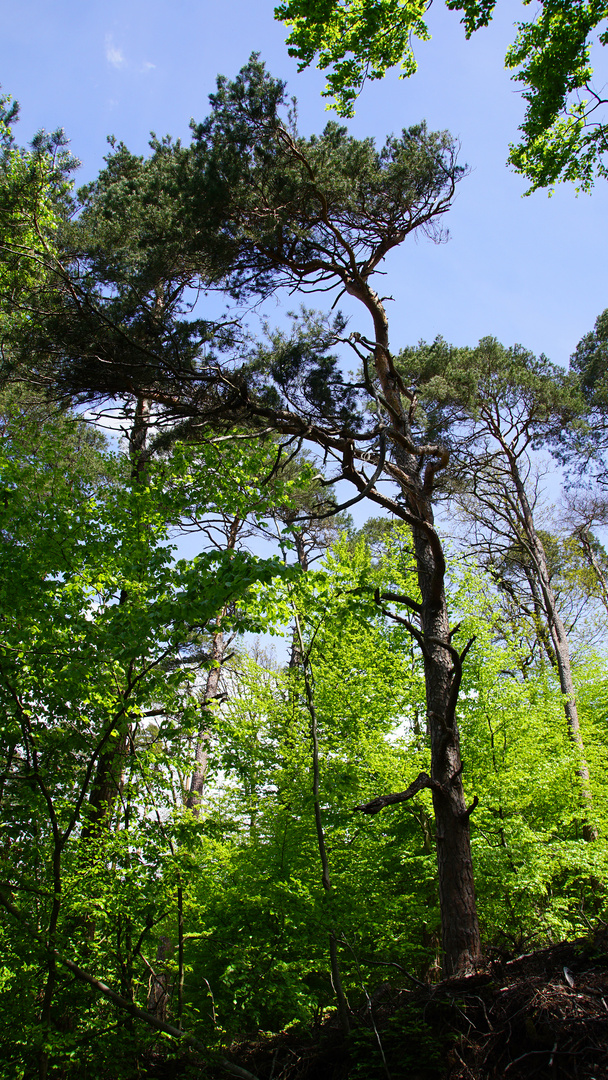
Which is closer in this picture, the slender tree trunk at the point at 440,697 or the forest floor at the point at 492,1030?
the forest floor at the point at 492,1030

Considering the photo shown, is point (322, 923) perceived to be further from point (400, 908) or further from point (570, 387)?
point (570, 387)

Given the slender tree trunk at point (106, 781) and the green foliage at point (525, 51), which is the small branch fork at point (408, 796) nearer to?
the slender tree trunk at point (106, 781)

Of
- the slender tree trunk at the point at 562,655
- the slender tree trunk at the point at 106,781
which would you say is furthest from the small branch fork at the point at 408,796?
the slender tree trunk at the point at 562,655

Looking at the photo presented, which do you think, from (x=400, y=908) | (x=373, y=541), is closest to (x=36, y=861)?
(x=400, y=908)

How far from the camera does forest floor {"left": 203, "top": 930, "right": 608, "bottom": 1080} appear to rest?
321 centimetres

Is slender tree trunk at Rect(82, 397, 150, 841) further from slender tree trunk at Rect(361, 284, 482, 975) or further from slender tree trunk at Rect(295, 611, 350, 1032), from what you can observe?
→ slender tree trunk at Rect(361, 284, 482, 975)

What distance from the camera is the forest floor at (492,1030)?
321cm

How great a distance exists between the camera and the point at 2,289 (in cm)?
1048

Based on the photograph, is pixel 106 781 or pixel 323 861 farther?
pixel 323 861

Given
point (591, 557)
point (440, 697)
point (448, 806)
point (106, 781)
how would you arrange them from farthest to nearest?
1. point (591, 557)
2. point (440, 697)
3. point (106, 781)
4. point (448, 806)

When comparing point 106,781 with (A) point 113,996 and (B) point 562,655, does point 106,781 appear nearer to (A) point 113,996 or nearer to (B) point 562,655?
(A) point 113,996

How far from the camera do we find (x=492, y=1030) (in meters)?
3.62

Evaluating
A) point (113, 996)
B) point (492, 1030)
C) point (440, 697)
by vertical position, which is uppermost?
point (440, 697)

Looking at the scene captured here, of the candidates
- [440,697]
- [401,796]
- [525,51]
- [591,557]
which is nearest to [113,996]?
[401,796]
